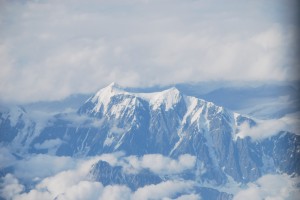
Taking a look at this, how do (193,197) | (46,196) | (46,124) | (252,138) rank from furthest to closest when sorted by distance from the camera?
(46,124)
(252,138)
(193,197)
(46,196)

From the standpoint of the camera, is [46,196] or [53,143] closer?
[46,196]

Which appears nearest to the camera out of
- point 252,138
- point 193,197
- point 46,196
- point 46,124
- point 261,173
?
point 46,196

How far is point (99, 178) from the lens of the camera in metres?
165

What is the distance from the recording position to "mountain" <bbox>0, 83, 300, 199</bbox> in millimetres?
172125

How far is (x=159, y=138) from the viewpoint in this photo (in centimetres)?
18250

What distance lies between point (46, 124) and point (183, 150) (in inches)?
1773

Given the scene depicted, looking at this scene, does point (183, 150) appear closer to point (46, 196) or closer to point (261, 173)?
point (261, 173)

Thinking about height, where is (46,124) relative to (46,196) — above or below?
above

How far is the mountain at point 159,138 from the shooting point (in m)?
172

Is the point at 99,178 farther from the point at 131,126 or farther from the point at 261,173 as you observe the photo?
the point at 261,173

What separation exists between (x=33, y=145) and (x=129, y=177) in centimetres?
3502

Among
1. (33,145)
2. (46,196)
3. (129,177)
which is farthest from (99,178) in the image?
(33,145)

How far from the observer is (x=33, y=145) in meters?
189

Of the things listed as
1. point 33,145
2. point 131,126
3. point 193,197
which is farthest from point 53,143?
point 193,197
